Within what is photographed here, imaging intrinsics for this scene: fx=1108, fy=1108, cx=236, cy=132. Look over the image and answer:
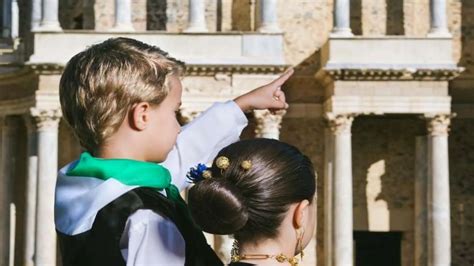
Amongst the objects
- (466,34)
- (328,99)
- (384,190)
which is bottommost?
(384,190)

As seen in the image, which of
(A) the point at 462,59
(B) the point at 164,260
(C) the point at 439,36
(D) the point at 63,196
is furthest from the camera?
(A) the point at 462,59

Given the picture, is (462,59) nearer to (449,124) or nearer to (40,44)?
(449,124)

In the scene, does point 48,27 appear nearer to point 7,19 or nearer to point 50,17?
point 50,17

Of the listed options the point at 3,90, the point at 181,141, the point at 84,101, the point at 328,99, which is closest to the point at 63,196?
the point at 84,101

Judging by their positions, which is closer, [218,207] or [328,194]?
[218,207]

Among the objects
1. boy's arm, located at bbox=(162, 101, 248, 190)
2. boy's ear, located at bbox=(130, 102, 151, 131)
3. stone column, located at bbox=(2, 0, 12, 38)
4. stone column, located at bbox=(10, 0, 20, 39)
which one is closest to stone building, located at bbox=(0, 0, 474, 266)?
stone column, located at bbox=(10, 0, 20, 39)

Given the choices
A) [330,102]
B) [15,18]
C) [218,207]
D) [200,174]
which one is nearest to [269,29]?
[330,102]

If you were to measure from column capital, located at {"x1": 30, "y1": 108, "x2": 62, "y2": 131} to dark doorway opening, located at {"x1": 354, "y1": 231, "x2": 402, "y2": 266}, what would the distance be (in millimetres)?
8222

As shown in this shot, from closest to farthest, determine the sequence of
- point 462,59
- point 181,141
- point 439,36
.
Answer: point 181,141 < point 439,36 < point 462,59

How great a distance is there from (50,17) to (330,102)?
7.34 meters

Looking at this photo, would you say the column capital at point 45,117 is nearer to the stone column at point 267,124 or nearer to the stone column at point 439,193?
the stone column at point 267,124

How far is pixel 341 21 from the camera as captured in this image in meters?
27.5

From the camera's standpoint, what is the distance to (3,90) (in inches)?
1159

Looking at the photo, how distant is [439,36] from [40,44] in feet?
32.3
